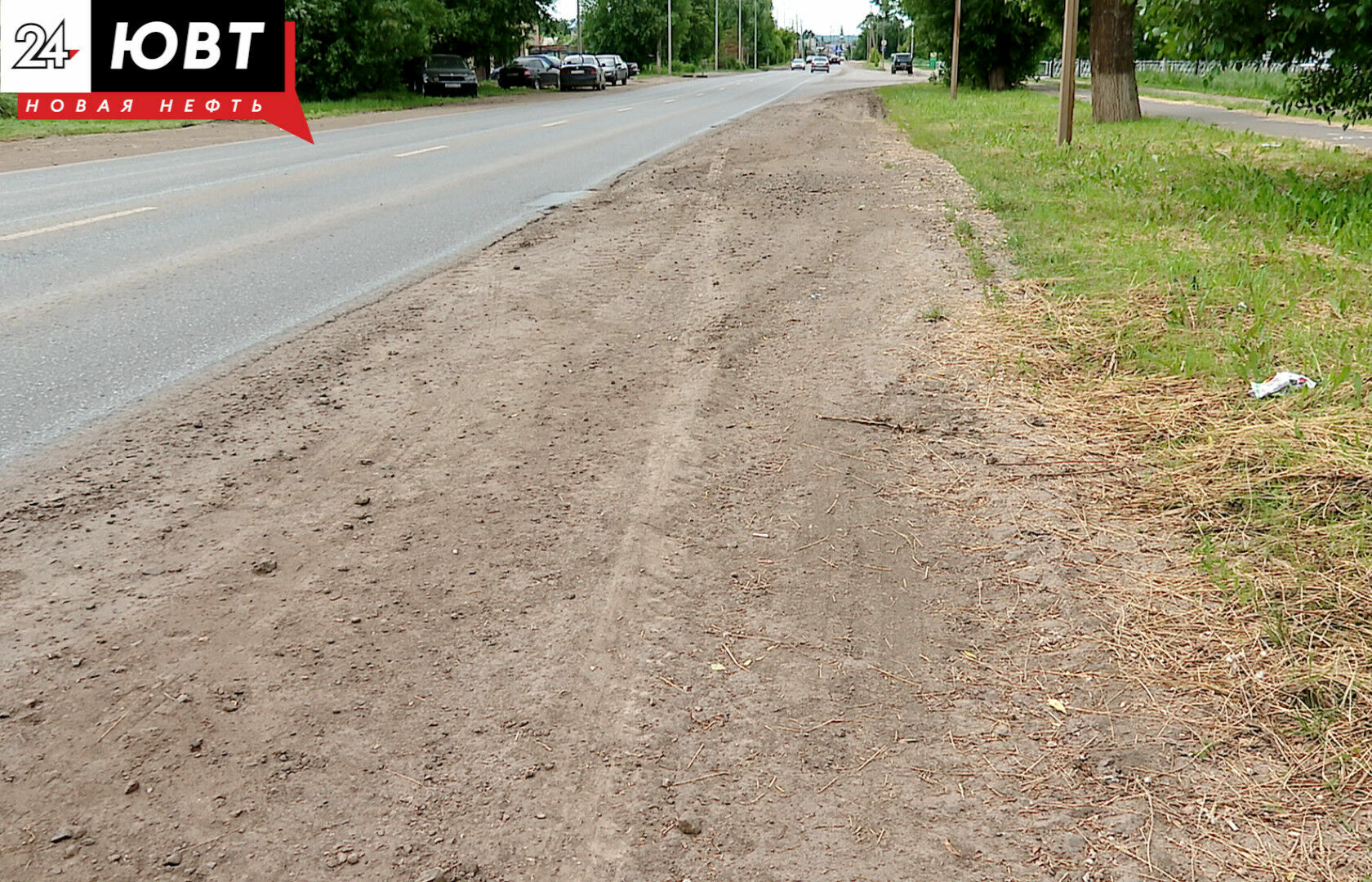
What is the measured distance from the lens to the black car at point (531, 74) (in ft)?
174

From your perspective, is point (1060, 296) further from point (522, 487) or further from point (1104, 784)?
point (1104, 784)

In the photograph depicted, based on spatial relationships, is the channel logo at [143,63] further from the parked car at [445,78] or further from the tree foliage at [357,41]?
the parked car at [445,78]

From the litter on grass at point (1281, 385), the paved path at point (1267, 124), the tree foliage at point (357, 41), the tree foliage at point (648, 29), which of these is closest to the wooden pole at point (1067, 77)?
the paved path at point (1267, 124)

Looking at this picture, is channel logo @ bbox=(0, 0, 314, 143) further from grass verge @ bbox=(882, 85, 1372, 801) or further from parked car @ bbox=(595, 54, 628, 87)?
parked car @ bbox=(595, 54, 628, 87)

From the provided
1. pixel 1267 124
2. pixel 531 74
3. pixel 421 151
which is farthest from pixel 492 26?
pixel 1267 124

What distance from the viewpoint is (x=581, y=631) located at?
11.3 feet

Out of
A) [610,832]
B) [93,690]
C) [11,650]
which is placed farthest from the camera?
[11,650]

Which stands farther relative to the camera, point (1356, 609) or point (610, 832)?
point (1356, 609)

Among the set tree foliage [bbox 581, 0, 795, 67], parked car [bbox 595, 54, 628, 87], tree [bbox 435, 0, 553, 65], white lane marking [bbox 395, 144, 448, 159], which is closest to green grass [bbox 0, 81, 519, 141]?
tree [bbox 435, 0, 553, 65]

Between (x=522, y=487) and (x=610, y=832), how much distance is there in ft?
6.97

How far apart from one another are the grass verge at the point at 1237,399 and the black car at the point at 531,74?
44.4 metres

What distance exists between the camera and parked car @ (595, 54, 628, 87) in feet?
206

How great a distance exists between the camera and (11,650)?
333 cm

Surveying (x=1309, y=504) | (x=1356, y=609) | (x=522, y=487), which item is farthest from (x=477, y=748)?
(x=1309, y=504)
